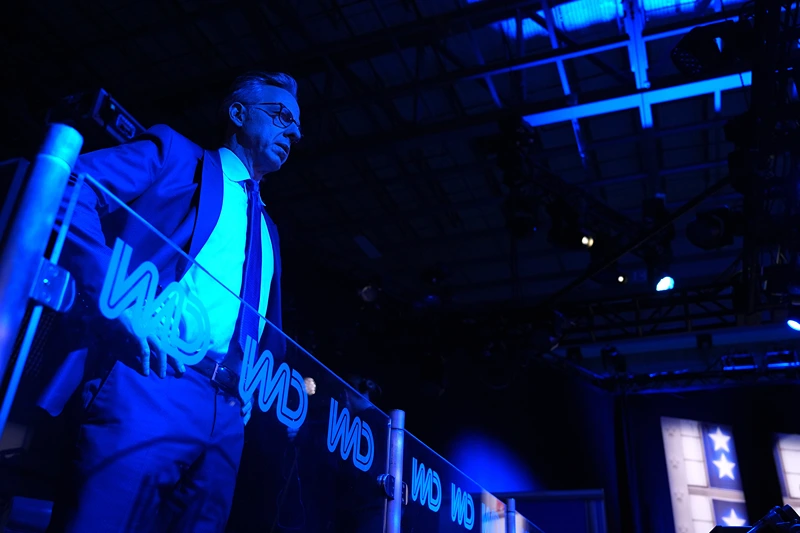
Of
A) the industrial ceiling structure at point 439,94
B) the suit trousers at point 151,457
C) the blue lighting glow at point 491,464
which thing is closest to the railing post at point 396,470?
the suit trousers at point 151,457

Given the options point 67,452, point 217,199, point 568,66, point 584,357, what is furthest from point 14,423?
point 584,357

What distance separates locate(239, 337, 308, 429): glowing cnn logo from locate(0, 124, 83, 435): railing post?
0.44 meters

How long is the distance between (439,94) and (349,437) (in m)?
6.05

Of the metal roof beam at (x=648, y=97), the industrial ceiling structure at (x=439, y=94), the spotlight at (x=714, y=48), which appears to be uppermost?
the industrial ceiling structure at (x=439, y=94)

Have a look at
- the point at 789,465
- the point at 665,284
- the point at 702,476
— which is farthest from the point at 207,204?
the point at 789,465

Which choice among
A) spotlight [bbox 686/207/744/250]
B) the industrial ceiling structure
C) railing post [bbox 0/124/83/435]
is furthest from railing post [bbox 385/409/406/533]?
spotlight [bbox 686/207/744/250]

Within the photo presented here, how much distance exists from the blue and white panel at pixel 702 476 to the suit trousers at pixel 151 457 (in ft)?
30.9

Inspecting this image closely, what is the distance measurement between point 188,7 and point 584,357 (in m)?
8.20

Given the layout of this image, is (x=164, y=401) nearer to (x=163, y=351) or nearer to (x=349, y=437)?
(x=163, y=351)

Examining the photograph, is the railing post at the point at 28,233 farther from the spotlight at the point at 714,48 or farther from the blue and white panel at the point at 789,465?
the blue and white panel at the point at 789,465

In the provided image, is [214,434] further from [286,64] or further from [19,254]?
[286,64]

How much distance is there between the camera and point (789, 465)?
883 centimetres

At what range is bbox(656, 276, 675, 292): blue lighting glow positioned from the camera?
23.7ft

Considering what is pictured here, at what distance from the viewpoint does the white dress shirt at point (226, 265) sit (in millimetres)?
1007
